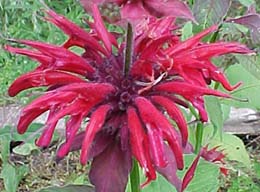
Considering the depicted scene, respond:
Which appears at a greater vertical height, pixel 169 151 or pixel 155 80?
pixel 155 80

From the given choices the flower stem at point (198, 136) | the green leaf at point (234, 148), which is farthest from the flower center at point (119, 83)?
the green leaf at point (234, 148)

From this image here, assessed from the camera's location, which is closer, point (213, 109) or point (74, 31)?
point (74, 31)

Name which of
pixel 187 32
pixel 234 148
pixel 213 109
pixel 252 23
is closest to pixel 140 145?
pixel 213 109

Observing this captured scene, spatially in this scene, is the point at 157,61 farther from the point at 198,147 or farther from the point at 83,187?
the point at 198,147

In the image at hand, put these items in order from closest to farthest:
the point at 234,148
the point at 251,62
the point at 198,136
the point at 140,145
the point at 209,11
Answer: the point at 140,145
the point at 209,11
the point at 251,62
the point at 198,136
the point at 234,148

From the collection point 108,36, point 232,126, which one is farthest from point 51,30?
point 108,36

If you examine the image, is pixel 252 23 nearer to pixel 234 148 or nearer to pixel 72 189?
pixel 72 189
